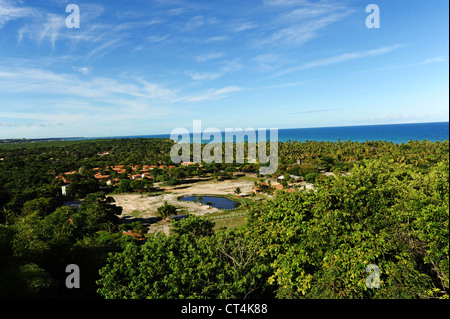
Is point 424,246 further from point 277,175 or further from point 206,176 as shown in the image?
point 206,176

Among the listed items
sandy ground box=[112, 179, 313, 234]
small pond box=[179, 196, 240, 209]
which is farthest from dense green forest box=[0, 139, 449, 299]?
small pond box=[179, 196, 240, 209]

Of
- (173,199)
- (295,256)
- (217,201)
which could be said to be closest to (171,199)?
(173,199)

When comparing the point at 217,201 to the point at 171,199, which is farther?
the point at 171,199

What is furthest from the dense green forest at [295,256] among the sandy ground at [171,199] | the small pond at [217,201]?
the small pond at [217,201]

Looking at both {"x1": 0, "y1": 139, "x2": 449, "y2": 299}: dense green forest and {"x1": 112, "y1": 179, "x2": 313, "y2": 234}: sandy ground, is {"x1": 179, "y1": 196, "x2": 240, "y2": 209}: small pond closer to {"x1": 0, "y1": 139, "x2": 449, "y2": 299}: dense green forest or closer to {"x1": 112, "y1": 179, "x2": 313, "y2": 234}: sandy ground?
{"x1": 112, "y1": 179, "x2": 313, "y2": 234}: sandy ground

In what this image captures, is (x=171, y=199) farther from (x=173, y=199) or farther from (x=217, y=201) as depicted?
(x=217, y=201)

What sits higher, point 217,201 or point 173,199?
point 173,199
